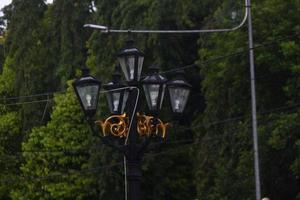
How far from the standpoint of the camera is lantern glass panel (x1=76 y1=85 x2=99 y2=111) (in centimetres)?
1347

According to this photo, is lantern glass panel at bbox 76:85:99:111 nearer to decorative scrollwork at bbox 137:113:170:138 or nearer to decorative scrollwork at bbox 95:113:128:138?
decorative scrollwork at bbox 95:113:128:138

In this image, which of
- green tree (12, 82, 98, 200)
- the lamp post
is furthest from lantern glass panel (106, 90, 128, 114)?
green tree (12, 82, 98, 200)

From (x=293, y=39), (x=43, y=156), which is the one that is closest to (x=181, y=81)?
(x=293, y=39)

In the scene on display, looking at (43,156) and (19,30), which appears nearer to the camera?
(43,156)

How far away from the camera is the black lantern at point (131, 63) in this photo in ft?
44.4

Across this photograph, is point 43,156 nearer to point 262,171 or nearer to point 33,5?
point 33,5

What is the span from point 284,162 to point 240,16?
5828 millimetres

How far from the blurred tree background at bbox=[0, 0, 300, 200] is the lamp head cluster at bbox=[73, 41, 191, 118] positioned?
12.1 m

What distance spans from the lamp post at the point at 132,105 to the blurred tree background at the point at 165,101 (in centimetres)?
1215

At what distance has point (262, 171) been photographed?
108 ft

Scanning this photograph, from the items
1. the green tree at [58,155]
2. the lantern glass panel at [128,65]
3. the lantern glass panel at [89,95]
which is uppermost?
the lantern glass panel at [128,65]

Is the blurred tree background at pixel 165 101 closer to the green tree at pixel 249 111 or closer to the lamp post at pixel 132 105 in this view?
the green tree at pixel 249 111

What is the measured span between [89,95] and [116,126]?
62cm

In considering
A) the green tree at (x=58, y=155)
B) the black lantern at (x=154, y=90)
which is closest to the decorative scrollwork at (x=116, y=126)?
the black lantern at (x=154, y=90)
